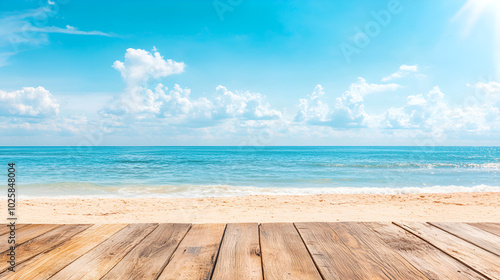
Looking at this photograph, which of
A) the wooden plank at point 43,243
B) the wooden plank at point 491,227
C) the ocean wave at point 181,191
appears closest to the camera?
the wooden plank at point 43,243

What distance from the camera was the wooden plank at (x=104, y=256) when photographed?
1.37m

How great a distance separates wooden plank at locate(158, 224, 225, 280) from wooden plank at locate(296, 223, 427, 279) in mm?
567

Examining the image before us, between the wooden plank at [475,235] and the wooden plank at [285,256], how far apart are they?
1.11m

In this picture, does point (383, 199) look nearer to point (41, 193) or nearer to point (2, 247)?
point (2, 247)

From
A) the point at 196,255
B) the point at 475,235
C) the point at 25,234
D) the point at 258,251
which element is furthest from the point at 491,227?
the point at 25,234

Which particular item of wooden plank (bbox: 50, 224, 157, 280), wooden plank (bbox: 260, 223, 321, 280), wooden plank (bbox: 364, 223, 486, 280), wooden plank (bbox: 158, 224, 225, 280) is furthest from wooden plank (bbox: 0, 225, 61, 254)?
wooden plank (bbox: 364, 223, 486, 280)

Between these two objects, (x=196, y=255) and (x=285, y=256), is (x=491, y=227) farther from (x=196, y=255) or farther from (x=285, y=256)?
(x=196, y=255)

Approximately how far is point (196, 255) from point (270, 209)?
23.2ft

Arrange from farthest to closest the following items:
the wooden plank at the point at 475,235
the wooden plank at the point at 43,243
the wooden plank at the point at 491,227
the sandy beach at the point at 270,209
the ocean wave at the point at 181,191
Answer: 1. the ocean wave at the point at 181,191
2. the sandy beach at the point at 270,209
3. the wooden plank at the point at 491,227
4. the wooden plank at the point at 475,235
5. the wooden plank at the point at 43,243

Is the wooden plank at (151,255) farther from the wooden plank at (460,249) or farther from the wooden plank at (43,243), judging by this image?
the wooden plank at (460,249)

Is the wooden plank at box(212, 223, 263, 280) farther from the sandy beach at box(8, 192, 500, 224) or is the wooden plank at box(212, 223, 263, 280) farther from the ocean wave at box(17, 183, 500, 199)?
the ocean wave at box(17, 183, 500, 199)

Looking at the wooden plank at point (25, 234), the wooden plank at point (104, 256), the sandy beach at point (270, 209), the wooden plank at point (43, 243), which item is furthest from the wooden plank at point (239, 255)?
the sandy beach at point (270, 209)

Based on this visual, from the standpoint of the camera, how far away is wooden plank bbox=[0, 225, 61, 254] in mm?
1791

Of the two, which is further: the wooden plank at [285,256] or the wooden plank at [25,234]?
the wooden plank at [25,234]
